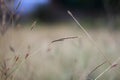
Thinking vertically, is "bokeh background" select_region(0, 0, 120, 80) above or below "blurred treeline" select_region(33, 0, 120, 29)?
below

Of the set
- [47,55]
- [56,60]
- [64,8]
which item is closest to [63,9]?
[64,8]

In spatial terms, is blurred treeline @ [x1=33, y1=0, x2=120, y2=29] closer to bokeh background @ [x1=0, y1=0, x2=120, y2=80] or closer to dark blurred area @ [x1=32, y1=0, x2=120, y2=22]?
dark blurred area @ [x1=32, y1=0, x2=120, y2=22]

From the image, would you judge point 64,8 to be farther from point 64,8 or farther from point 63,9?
point 63,9

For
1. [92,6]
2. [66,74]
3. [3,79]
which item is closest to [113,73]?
[66,74]

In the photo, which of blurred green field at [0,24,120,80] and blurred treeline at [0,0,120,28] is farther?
blurred treeline at [0,0,120,28]

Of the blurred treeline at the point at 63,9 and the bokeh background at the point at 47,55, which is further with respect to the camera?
the blurred treeline at the point at 63,9

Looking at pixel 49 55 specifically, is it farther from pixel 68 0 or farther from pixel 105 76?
pixel 68 0

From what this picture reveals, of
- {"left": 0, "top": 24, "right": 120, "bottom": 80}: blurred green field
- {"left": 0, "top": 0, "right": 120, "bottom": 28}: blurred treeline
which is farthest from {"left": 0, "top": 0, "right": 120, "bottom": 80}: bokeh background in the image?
{"left": 0, "top": 0, "right": 120, "bottom": 28}: blurred treeline

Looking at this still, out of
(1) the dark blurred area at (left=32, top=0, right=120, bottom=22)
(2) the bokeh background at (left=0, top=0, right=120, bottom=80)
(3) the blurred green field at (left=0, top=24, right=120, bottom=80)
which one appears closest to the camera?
(2) the bokeh background at (left=0, top=0, right=120, bottom=80)

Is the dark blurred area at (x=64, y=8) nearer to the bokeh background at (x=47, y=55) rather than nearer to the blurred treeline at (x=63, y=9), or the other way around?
the blurred treeline at (x=63, y=9)

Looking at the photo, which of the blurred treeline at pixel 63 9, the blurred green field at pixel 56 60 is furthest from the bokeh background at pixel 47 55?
the blurred treeline at pixel 63 9

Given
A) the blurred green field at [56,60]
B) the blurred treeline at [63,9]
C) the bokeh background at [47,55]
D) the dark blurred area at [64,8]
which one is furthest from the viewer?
the dark blurred area at [64,8]
